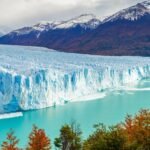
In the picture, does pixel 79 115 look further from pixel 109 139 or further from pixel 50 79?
pixel 109 139

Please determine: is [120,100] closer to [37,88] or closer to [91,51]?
[37,88]

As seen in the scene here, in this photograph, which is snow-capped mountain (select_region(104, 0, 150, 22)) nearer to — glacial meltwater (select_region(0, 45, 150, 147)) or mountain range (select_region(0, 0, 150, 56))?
mountain range (select_region(0, 0, 150, 56))

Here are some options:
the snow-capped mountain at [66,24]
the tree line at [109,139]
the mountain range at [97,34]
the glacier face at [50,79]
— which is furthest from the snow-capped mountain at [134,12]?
the tree line at [109,139]

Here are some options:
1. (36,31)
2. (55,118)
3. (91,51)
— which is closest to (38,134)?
(55,118)

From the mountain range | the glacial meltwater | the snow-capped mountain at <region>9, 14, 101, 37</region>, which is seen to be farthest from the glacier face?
the snow-capped mountain at <region>9, 14, 101, 37</region>

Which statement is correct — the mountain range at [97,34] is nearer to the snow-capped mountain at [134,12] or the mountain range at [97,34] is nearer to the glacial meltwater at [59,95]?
the snow-capped mountain at [134,12]

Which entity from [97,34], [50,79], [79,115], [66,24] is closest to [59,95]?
[50,79]

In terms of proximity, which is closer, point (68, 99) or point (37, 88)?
point (37, 88)
